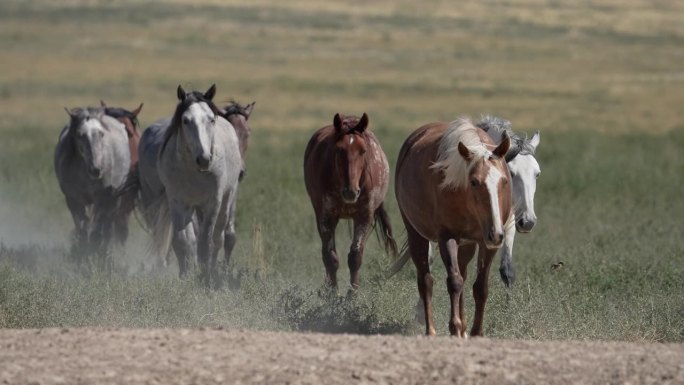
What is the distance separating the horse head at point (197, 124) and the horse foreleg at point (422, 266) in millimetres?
2650

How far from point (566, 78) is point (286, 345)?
54.3 m

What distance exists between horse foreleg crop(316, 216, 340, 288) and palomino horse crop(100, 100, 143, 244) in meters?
3.98

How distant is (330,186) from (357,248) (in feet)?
2.16

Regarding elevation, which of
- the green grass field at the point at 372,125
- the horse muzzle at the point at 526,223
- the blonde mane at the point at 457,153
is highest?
the blonde mane at the point at 457,153

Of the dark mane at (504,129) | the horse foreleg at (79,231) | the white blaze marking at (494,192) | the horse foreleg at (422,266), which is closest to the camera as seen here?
the white blaze marking at (494,192)

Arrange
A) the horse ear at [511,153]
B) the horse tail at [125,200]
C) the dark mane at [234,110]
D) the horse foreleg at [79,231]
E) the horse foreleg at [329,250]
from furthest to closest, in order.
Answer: the horse tail at [125,200], the dark mane at [234,110], the horse foreleg at [79,231], the horse foreleg at [329,250], the horse ear at [511,153]

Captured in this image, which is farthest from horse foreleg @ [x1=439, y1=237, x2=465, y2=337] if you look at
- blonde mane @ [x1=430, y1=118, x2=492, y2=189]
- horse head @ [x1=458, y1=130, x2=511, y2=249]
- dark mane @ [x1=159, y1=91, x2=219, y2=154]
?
dark mane @ [x1=159, y1=91, x2=219, y2=154]

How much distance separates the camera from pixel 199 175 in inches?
523

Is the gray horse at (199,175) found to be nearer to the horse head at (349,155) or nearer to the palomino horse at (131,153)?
the horse head at (349,155)

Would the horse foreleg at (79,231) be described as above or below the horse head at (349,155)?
below

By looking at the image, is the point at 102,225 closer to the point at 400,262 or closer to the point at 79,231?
the point at 79,231

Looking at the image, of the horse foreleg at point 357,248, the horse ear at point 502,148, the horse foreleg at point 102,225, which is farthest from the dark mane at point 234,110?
the horse ear at point 502,148

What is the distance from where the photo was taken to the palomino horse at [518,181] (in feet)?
35.9

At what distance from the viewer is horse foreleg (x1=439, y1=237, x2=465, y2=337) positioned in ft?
30.9
